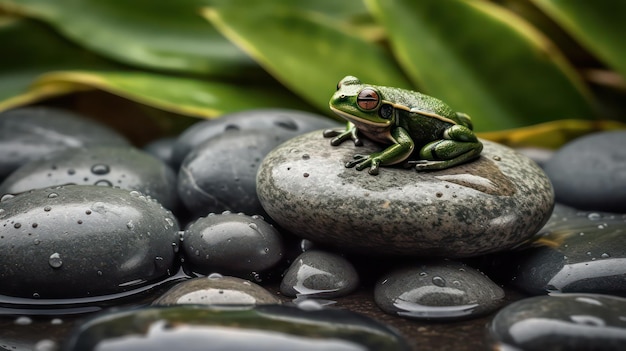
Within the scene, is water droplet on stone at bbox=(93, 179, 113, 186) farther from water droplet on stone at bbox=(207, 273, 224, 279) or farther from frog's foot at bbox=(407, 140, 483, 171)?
frog's foot at bbox=(407, 140, 483, 171)

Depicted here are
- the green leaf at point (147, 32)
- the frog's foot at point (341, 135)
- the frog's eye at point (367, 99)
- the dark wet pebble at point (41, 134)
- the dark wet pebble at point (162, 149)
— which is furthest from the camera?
the green leaf at point (147, 32)

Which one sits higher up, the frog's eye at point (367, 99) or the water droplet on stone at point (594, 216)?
the frog's eye at point (367, 99)

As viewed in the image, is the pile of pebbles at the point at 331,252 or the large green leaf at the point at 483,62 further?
the large green leaf at the point at 483,62

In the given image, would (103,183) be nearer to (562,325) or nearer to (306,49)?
(306,49)

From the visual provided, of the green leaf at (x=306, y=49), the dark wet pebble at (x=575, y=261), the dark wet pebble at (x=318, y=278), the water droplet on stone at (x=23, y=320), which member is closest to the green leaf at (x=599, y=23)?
the green leaf at (x=306, y=49)

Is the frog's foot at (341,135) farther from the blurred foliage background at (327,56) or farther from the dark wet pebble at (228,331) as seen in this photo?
the blurred foliage background at (327,56)

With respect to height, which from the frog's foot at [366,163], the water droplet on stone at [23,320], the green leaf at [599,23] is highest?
the green leaf at [599,23]

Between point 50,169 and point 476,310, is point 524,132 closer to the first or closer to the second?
point 476,310
